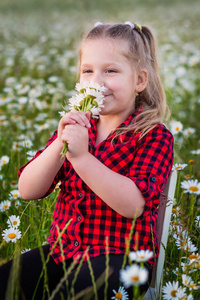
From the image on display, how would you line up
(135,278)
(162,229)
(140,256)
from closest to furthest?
1. (135,278)
2. (140,256)
3. (162,229)

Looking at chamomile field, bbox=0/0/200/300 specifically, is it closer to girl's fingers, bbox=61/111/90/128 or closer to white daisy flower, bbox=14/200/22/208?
white daisy flower, bbox=14/200/22/208

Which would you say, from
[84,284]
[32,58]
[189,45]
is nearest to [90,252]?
[84,284]

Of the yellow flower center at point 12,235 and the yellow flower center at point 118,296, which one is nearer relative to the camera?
the yellow flower center at point 118,296

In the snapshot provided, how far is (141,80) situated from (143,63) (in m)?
0.06

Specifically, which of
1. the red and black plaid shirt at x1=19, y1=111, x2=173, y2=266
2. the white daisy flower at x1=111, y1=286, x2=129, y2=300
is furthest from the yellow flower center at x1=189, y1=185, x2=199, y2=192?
the white daisy flower at x1=111, y1=286, x2=129, y2=300

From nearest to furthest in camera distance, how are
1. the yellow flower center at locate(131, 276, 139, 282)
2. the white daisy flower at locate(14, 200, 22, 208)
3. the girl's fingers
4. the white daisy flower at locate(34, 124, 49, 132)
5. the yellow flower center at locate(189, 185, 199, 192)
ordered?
the yellow flower center at locate(131, 276, 139, 282) < the girl's fingers < the yellow flower center at locate(189, 185, 199, 192) < the white daisy flower at locate(14, 200, 22, 208) < the white daisy flower at locate(34, 124, 49, 132)

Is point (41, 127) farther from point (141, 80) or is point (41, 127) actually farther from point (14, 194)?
point (141, 80)

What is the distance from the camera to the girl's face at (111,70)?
1.56 m

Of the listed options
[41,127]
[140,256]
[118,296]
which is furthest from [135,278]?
[41,127]

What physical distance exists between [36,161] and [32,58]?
3.93 m

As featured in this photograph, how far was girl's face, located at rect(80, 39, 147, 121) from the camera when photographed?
156 centimetres

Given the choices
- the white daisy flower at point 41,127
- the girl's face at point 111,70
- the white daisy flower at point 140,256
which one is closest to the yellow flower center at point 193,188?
the girl's face at point 111,70

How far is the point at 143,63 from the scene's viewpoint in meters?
1.70

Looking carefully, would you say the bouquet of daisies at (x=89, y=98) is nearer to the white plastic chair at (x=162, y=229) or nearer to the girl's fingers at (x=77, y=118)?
the girl's fingers at (x=77, y=118)
